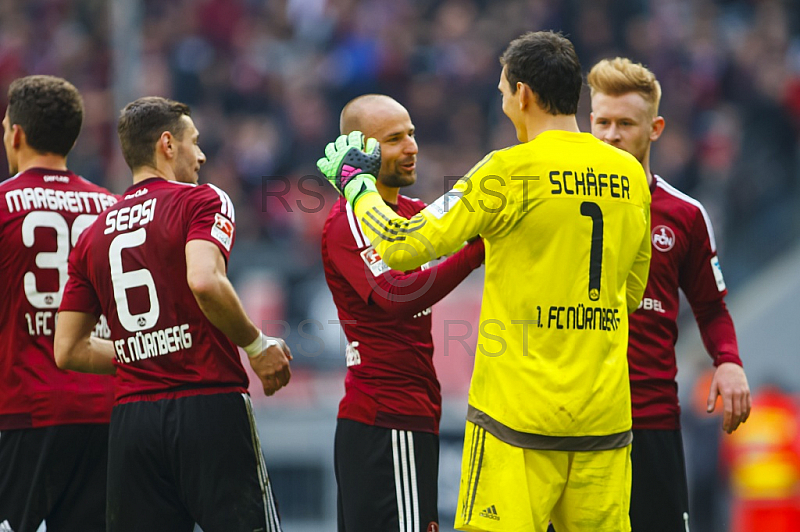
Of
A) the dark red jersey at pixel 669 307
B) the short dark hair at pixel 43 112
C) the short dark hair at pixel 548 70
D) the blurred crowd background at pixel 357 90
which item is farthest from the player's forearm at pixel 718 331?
the blurred crowd background at pixel 357 90

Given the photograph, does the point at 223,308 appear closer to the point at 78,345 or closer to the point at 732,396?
the point at 78,345

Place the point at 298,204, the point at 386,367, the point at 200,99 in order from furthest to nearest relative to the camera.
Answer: the point at 200,99, the point at 298,204, the point at 386,367

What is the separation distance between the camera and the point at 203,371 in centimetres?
500

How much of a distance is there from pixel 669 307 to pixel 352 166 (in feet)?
6.21

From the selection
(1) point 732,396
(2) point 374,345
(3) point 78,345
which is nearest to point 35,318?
(3) point 78,345

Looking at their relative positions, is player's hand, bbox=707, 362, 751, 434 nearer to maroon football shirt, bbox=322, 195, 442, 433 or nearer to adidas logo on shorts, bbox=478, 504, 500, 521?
maroon football shirt, bbox=322, 195, 442, 433

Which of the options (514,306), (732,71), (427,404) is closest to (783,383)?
(732,71)

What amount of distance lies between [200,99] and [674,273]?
36.0 feet

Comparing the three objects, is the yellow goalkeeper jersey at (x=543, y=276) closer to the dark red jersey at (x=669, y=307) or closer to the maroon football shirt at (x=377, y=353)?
the maroon football shirt at (x=377, y=353)

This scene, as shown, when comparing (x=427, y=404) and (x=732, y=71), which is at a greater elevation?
(x=732, y=71)

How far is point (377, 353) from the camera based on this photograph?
5398 mm

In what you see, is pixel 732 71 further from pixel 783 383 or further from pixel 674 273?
pixel 674 273

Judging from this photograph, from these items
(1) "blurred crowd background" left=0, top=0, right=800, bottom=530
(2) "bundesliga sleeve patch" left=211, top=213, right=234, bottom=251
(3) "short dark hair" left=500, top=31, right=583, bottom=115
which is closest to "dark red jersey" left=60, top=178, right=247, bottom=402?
(2) "bundesliga sleeve patch" left=211, top=213, right=234, bottom=251

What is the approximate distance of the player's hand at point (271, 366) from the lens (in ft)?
16.5
